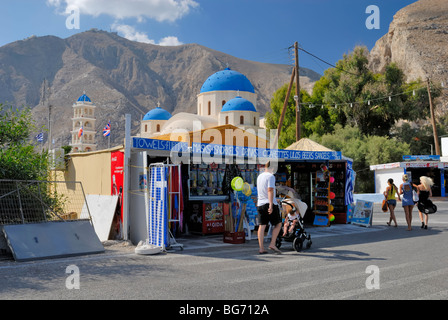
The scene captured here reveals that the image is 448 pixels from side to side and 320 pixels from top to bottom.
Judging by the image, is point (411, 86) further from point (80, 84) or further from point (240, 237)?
point (80, 84)

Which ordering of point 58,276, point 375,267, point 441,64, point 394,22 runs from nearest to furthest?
1. point 58,276
2. point 375,267
3. point 441,64
4. point 394,22

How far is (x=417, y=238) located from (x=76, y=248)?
336 inches

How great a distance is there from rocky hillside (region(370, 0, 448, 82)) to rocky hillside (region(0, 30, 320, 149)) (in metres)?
47.7

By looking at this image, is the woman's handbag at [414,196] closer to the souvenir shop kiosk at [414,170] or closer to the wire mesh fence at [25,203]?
the wire mesh fence at [25,203]

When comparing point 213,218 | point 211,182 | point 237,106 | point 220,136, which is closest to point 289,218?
point 213,218

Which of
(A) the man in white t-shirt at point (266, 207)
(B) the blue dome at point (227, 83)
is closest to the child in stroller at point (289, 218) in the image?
(A) the man in white t-shirt at point (266, 207)

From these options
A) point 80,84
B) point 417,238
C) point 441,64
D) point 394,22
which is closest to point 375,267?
point 417,238

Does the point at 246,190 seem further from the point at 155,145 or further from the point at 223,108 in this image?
the point at 223,108

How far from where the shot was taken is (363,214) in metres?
13.6

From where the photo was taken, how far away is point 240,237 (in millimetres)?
9703

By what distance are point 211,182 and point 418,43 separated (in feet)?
254

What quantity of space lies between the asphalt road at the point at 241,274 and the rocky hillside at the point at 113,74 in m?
114

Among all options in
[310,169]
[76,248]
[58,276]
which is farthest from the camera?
[310,169]

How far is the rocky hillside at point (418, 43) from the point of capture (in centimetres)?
7056
